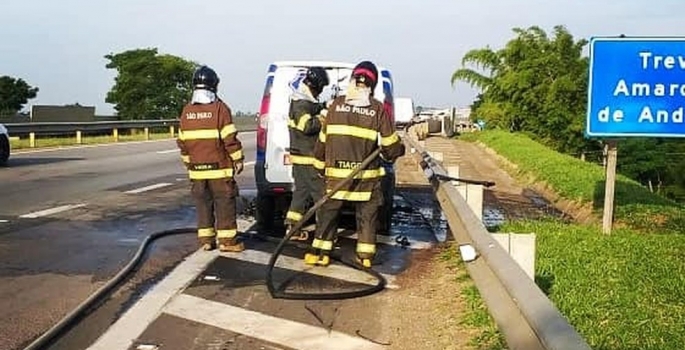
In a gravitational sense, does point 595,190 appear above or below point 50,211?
above

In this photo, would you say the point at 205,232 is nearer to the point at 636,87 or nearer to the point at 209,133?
the point at 209,133

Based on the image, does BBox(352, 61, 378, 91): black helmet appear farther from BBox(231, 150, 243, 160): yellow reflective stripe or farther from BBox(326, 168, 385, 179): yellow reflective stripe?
BBox(231, 150, 243, 160): yellow reflective stripe

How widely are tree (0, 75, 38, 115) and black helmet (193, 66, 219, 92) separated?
201 ft

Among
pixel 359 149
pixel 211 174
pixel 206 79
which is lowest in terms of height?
pixel 211 174

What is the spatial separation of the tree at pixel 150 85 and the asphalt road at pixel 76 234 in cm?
4666

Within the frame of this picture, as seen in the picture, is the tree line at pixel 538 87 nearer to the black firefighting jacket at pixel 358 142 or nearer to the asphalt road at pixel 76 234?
the asphalt road at pixel 76 234

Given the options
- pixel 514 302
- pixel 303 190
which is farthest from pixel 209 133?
pixel 514 302

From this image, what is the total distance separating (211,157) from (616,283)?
422cm

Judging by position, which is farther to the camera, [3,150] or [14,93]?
[14,93]

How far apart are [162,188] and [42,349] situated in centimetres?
1037

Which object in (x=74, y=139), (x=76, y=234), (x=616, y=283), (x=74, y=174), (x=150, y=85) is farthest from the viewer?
(x=150, y=85)

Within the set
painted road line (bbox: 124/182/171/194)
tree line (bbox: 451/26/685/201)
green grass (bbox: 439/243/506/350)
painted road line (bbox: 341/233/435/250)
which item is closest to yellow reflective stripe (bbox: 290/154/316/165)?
painted road line (bbox: 341/233/435/250)

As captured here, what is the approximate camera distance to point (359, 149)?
8.27 meters

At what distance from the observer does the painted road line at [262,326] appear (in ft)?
18.7
